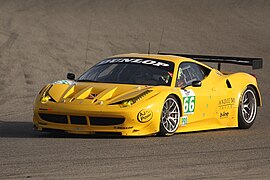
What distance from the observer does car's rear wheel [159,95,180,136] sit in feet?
38.6

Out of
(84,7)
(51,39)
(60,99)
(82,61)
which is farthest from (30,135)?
(84,7)

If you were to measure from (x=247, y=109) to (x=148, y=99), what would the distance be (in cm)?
253

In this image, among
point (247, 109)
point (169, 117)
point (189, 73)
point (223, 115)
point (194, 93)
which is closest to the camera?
point (169, 117)

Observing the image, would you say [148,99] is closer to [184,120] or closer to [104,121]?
[104,121]

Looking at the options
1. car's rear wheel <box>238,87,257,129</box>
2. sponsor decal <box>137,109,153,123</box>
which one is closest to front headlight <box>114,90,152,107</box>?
sponsor decal <box>137,109,153,123</box>

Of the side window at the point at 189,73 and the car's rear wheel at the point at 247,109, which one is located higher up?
the side window at the point at 189,73

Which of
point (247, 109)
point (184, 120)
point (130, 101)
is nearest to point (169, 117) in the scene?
point (184, 120)

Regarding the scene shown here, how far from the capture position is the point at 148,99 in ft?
38.0

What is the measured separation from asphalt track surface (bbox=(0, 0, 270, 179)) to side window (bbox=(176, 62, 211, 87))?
2.42ft

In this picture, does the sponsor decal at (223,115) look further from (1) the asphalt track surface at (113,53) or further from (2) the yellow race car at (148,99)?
(1) the asphalt track surface at (113,53)

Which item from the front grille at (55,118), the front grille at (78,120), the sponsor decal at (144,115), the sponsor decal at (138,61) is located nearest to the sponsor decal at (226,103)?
the sponsor decal at (138,61)

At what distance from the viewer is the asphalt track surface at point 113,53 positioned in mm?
9133

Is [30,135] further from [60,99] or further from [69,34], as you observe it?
[69,34]

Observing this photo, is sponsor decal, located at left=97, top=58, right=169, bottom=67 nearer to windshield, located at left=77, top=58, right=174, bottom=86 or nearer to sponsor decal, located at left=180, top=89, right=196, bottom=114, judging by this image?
windshield, located at left=77, top=58, right=174, bottom=86
